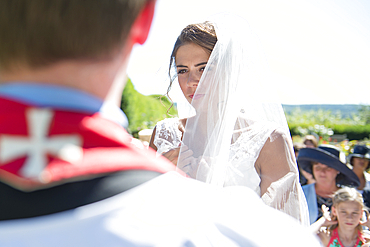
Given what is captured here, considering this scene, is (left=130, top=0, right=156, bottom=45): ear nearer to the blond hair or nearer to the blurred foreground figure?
the blurred foreground figure

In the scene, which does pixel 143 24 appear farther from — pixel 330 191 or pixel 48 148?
Answer: pixel 330 191

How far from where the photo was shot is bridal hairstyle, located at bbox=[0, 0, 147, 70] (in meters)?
0.45

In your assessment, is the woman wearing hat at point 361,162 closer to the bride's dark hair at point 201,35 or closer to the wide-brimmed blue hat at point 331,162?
the wide-brimmed blue hat at point 331,162

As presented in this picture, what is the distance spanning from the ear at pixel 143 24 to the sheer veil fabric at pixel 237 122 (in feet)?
3.75

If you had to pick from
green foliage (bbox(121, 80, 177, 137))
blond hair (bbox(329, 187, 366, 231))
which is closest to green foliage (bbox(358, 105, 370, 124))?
green foliage (bbox(121, 80, 177, 137))

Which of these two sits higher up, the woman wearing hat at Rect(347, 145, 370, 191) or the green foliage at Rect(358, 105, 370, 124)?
the woman wearing hat at Rect(347, 145, 370, 191)

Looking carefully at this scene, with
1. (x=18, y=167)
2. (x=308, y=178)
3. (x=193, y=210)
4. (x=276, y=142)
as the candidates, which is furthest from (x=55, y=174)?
(x=308, y=178)

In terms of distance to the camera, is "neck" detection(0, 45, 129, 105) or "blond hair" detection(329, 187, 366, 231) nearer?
"neck" detection(0, 45, 129, 105)

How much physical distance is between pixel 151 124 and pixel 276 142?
8013 mm

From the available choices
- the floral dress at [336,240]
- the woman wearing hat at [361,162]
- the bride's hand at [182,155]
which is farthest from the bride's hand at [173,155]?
the woman wearing hat at [361,162]

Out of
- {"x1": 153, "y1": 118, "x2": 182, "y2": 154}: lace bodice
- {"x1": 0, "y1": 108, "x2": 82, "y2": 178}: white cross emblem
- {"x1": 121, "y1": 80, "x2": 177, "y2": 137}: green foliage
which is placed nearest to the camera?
{"x1": 0, "y1": 108, "x2": 82, "y2": 178}: white cross emblem

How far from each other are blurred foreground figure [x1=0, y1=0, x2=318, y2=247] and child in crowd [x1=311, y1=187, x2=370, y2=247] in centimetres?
264

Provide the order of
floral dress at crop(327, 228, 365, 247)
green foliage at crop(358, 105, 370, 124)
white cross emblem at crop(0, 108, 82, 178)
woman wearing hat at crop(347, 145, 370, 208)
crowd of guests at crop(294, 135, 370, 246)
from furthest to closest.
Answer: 1. green foliage at crop(358, 105, 370, 124)
2. woman wearing hat at crop(347, 145, 370, 208)
3. crowd of guests at crop(294, 135, 370, 246)
4. floral dress at crop(327, 228, 365, 247)
5. white cross emblem at crop(0, 108, 82, 178)

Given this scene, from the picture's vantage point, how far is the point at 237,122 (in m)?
1.84
